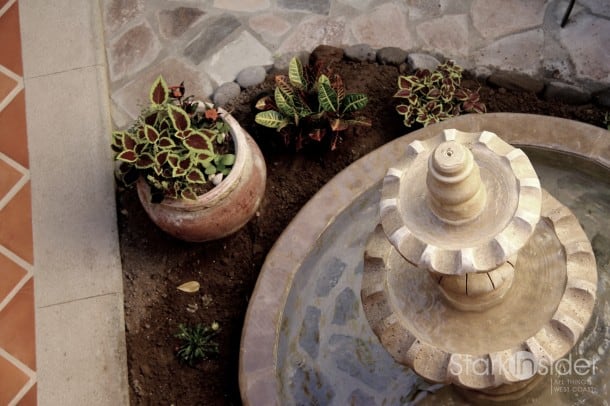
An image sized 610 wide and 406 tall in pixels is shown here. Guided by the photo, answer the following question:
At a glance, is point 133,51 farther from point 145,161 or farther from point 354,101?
point 354,101

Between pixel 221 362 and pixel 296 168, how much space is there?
123 centimetres

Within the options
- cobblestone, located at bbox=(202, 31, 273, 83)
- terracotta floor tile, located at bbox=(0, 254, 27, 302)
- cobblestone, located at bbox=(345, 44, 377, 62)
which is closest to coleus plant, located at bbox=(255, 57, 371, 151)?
cobblestone, located at bbox=(345, 44, 377, 62)

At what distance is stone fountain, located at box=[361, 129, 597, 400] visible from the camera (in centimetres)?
200

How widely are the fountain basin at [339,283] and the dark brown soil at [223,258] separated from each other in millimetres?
746

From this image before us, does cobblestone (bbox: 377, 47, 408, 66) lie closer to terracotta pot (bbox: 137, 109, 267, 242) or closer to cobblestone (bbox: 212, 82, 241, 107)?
Result: cobblestone (bbox: 212, 82, 241, 107)

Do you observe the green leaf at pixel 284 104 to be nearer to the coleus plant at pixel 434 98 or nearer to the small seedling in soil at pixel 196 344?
the coleus plant at pixel 434 98

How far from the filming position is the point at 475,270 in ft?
6.56

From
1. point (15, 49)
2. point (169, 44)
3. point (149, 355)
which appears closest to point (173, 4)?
point (169, 44)

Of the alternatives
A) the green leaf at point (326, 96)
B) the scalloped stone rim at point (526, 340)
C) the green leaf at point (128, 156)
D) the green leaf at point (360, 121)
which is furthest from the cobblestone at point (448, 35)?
the scalloped stone rim at point (526, 340)

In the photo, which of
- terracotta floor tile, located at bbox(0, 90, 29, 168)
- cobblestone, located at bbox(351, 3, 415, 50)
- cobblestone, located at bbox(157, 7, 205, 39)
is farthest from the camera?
cobblestone, located at bbox(157, 7, 205, 39)

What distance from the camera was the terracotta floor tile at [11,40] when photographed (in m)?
5.10

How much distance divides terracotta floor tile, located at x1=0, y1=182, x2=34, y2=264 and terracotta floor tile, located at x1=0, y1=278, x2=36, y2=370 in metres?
0.22

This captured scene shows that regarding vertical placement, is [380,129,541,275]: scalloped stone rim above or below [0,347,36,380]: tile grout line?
above

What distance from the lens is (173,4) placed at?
5.02m
